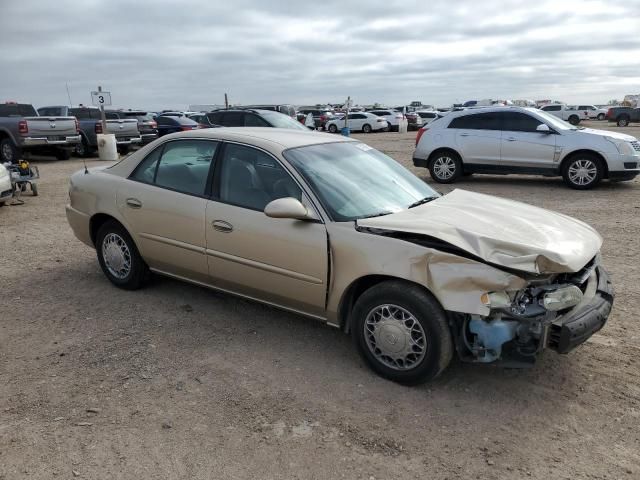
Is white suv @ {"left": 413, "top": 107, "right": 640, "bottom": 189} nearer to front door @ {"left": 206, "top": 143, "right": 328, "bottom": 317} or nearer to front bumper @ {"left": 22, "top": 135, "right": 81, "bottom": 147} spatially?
front door @ {"left": 206, "top": 143, "right": 328, "bottom": 317}

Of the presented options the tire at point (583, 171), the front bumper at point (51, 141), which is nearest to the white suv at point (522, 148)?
the tire at point (583, 171)

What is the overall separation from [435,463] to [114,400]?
6.57ft

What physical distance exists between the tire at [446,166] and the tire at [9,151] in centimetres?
1194

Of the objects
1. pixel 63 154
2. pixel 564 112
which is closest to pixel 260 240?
pixel 63 154

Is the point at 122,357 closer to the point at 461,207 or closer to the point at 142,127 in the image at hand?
the point at 461,207

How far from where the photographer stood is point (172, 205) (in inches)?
175

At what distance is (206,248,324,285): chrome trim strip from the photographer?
370 centimetres

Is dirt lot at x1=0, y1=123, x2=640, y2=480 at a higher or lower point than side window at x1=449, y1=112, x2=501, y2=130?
lower

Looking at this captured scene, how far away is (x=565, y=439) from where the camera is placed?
2.95 metres

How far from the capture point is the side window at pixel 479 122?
11.3m

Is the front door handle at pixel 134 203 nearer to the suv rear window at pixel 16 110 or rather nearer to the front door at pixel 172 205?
the front door at pixel 172 205

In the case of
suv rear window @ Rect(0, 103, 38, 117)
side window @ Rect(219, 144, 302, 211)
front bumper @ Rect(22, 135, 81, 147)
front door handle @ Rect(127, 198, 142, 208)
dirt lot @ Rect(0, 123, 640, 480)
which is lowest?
dirt lot @ Rect(0, 123, 640, 480)

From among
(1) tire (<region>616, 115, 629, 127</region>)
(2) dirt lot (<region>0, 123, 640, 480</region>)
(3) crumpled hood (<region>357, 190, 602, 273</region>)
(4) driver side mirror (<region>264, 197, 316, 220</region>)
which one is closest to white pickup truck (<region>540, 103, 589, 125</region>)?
(1) tire (<region>616, 115, 629, 127</region>)

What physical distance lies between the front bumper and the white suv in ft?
35.2
